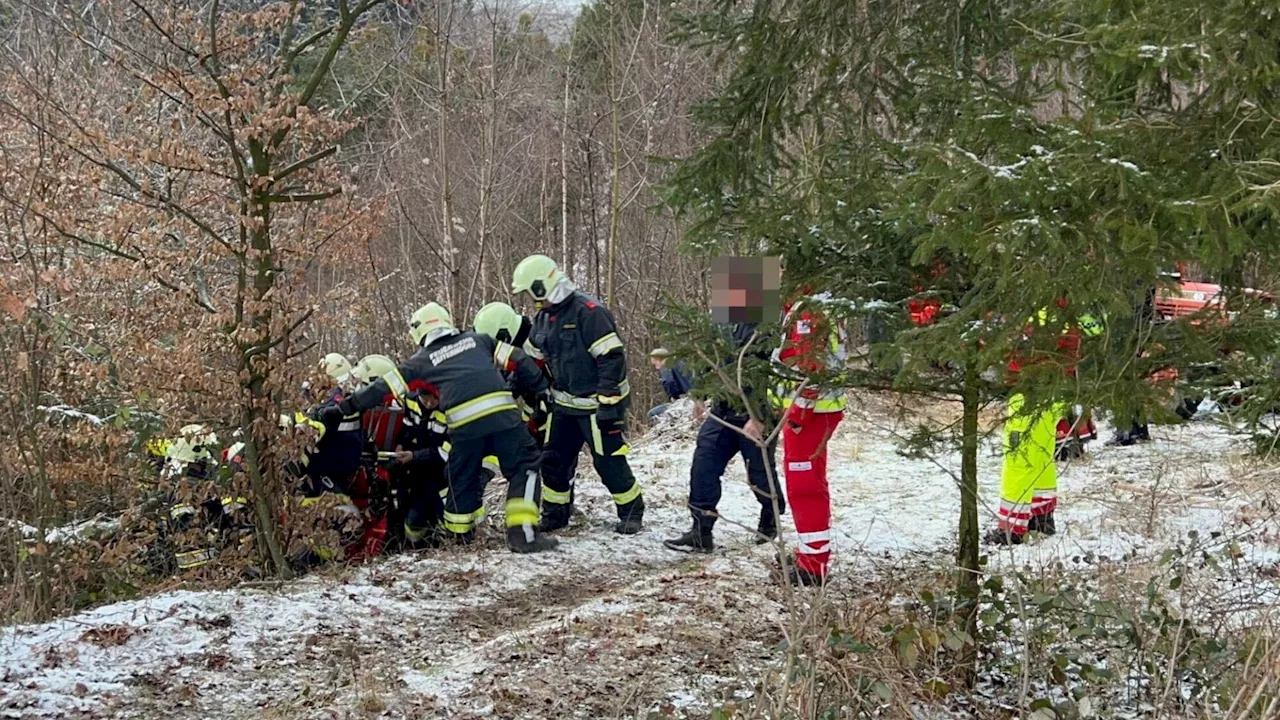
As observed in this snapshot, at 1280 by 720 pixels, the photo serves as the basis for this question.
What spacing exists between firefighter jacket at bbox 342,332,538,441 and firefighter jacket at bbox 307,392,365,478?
283 millimetres

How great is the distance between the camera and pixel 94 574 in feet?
21.5

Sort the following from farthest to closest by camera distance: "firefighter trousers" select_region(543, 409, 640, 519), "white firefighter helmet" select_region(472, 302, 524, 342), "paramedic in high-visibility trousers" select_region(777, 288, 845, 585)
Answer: "white firefighter helmet" select_region(472, 302, 524, 342)
"firefighter trousers" select_region(543, 409, 640, 519)
"paramedic in high-visibility trousers" select_region(777, 288, 845, 585)

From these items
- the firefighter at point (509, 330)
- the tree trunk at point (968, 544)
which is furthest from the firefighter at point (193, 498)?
the tree trunk at point (968, 544)

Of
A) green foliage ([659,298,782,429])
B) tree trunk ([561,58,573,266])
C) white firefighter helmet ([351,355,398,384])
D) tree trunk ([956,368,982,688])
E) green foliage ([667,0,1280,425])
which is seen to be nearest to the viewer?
green foliage ([667,0,1280,425])

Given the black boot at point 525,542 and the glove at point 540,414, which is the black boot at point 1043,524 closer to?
the black boot at point 525,542

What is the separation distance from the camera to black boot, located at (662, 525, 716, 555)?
24.0 ft

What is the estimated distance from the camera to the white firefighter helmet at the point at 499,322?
7.79m

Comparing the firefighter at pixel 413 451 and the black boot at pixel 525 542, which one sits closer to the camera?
the black boot at pixel 525 542

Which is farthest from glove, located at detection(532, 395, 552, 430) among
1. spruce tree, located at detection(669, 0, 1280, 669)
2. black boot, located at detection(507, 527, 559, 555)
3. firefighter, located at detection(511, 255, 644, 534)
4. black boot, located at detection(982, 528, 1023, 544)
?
spruce tree, located at detection(669, 0, 1280, 669)

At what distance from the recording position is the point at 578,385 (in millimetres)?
7516

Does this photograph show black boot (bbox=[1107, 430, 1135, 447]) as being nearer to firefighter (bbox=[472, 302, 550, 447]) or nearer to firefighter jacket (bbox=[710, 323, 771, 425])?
firefighter jacket (bbox=[710, 323, 771, 425])

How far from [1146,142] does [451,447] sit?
17.3 feet

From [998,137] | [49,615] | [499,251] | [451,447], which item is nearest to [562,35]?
[499,251]

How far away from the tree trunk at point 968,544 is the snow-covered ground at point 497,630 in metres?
0.29
